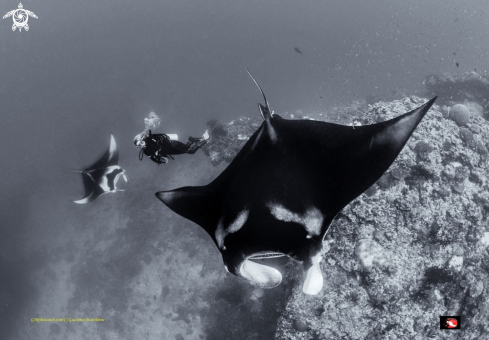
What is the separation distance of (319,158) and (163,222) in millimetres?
11323

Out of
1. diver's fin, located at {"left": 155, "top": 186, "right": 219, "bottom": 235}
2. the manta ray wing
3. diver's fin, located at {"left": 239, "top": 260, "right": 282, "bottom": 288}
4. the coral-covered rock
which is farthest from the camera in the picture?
the manta ray wing

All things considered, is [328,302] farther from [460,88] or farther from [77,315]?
[460,88]

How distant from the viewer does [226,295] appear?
8234mm

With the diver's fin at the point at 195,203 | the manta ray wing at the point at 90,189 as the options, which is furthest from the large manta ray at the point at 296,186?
the manta ray wing at the point at 90,189

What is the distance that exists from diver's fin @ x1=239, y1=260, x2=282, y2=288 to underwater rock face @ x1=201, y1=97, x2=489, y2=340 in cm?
240

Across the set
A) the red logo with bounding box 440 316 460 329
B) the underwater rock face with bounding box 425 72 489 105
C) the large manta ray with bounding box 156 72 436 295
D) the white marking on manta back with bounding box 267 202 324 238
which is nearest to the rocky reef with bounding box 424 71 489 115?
the underwater rock face with bounding box 425 72 489 105

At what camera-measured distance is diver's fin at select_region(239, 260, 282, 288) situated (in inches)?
76.9

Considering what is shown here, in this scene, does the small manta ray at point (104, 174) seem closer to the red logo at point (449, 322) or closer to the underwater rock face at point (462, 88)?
the red logo at point (449, 322)

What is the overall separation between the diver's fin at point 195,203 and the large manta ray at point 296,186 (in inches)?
5.9

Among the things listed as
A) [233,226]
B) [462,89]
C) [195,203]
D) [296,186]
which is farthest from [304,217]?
[462,89]

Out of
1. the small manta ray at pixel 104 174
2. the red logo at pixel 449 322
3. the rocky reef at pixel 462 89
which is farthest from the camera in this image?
the rocky reef at pixel 462 89

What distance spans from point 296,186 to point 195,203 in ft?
3.14

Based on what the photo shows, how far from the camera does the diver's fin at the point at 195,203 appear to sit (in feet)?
7.54

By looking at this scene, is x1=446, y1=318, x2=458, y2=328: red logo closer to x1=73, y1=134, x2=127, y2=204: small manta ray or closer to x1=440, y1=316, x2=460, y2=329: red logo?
x1=440, y1=316, x2=460, y2=329: red logo
